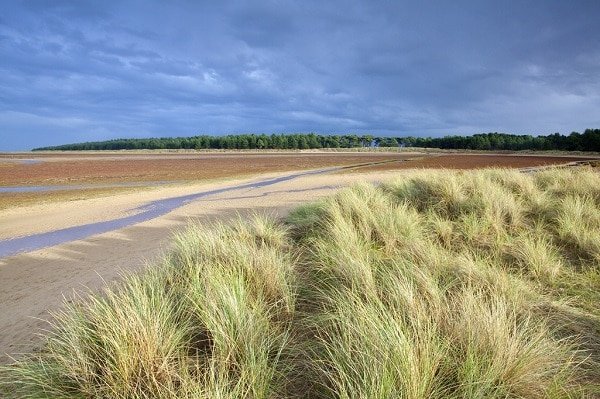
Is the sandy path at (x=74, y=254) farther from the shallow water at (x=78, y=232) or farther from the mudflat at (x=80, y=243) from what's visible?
the shallow water at (x=78, y=232)

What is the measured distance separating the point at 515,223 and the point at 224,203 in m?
11.9

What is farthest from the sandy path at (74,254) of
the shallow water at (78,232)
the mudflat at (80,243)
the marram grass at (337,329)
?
the marram grass at (337,329)

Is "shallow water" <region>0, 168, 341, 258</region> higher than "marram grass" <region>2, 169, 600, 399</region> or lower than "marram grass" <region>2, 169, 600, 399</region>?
lower

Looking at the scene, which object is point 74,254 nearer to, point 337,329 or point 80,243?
point 80,243

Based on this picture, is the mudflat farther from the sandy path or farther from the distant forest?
the distant forest

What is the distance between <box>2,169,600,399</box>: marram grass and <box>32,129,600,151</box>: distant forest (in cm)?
8361

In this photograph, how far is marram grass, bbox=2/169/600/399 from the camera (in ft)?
9.20

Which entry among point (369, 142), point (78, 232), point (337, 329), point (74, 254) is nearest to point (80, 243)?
point (74, 254)

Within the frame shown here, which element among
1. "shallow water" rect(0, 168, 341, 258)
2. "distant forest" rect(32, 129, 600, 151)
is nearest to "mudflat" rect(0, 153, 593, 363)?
"shallow water" rect(0, 168, 341, 258)

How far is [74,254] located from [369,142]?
140521 millimetres

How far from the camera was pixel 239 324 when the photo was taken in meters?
3.47

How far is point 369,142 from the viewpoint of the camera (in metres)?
144

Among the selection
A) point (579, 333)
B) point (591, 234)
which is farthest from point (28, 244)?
point (591, 234)

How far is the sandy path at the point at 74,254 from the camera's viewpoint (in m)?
5.52
